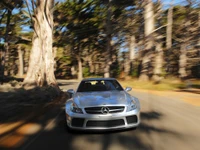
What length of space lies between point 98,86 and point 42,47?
12224 millimetres

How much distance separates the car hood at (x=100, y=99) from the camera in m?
7.00

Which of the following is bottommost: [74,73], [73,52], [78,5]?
[74,73]

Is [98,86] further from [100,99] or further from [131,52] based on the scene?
[131,52]

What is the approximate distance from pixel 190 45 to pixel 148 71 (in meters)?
7.88

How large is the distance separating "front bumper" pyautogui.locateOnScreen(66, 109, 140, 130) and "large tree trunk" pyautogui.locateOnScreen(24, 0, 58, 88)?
13151mm

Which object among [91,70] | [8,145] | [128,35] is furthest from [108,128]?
[91,70]

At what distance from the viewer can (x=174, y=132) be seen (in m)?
7.23

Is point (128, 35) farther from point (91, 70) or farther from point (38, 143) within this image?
point (38, 143)

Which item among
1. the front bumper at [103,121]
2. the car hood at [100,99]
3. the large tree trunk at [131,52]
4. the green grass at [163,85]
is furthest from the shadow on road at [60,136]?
the large tree trunk at [131,52]

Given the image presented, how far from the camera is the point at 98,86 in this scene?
902 cm

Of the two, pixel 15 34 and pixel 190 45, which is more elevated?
pixel 15 34

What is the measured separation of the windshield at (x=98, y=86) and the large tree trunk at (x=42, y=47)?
11030mm

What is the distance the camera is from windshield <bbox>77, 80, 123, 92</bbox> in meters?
8.84

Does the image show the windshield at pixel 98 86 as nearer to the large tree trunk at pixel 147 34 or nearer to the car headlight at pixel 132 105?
the car headlight at pixel 132 105
